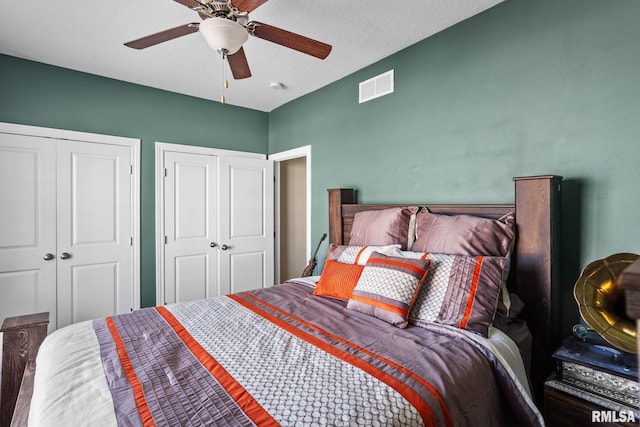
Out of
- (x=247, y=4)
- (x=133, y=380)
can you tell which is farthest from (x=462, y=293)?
(x=247, y=4)

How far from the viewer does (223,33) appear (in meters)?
1.66

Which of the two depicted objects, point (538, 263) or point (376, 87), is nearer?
point (538, 263)

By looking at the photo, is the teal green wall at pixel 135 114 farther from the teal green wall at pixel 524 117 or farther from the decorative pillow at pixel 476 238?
the decorative pillow at pixel 476 238

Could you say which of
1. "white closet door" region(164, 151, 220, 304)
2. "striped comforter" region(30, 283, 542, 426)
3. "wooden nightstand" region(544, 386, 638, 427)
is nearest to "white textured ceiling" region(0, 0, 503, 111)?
"white closet door" region(164, 151, 220, 304)

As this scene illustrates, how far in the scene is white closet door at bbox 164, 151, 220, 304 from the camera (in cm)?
355

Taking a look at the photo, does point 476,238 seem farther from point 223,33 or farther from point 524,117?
point 223,33

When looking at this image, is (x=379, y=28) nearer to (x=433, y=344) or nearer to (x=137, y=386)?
(x=433, y=344)

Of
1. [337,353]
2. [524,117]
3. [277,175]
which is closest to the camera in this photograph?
[337,353]

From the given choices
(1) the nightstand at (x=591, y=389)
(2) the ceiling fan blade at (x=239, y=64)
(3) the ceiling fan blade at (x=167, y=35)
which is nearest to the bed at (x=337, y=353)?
(1) the nightstand at (x=591, y=389)

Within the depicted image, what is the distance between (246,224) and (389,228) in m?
2.16

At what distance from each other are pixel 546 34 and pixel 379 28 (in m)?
1.03

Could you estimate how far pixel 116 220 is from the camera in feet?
10.8

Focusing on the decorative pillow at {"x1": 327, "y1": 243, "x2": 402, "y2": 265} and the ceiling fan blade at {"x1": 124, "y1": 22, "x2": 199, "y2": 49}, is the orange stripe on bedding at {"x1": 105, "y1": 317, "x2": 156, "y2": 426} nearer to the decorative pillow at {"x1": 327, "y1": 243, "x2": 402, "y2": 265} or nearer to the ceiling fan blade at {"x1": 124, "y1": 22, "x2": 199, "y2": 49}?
the decorative pillow at {"x1": 327, "y1": 243, "x2": 402, "y2": 265}

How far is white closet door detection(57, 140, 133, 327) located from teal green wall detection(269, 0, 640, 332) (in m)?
2.43
